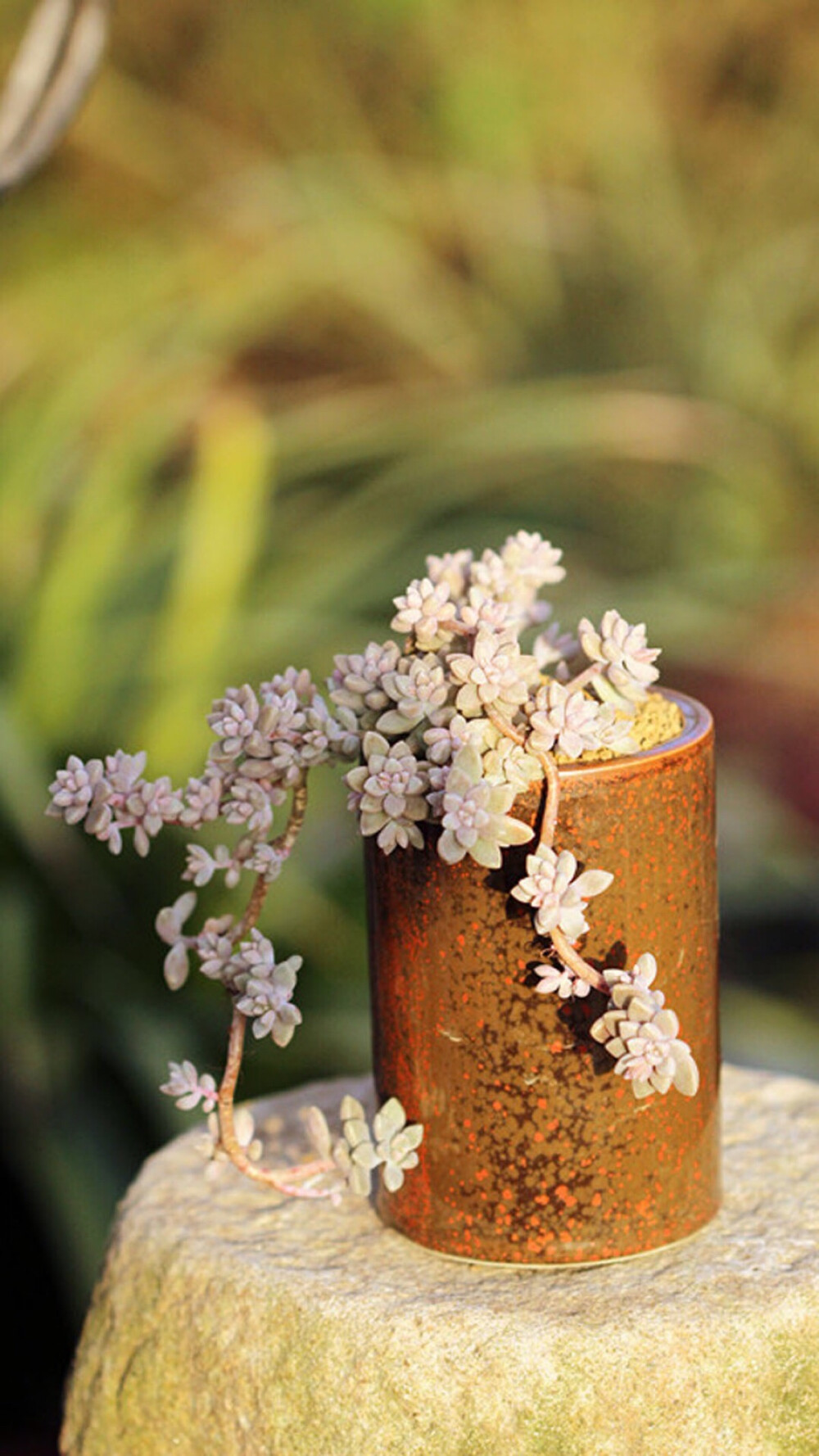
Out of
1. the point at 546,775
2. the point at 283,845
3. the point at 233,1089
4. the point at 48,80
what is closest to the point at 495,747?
the point at 546,775

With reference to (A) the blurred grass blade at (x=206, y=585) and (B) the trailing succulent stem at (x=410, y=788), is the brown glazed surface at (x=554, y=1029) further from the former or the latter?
(A) the blurred grass blade at (x=206, y=585)

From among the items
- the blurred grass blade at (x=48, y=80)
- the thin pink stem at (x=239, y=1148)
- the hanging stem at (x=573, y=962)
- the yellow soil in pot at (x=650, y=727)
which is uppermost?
the blurred grass blade at (x=48, y=80)

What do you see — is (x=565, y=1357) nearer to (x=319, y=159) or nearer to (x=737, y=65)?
(x=319, y=159)

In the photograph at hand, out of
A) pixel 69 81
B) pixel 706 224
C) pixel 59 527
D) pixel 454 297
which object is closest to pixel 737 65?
pixel 706 224

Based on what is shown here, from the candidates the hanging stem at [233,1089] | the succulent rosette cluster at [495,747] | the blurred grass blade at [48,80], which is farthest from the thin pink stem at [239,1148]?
the blurred grass blade at [48,80]

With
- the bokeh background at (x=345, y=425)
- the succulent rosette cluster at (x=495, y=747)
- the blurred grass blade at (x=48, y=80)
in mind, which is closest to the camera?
the succulent rosette cluster at (x=495, y=747)

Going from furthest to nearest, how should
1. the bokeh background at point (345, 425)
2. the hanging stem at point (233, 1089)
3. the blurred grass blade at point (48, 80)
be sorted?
the bokeh background at point (345, 425)
the blurred grass blade at point (48, 80)
the hanging stem at point (233, 1089)

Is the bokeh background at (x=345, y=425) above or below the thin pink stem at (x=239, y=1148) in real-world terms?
below

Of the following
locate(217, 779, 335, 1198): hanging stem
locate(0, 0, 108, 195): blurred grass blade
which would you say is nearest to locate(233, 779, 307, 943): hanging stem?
locate(217, 779, 335, 1198): hanging stem
